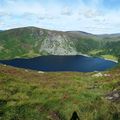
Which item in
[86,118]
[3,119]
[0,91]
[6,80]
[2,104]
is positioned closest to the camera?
[3,119]

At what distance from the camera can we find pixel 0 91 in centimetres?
4988

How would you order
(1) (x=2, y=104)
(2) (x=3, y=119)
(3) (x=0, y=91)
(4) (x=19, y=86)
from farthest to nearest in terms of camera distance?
(4) (x=19, y=86)
(3) (x=0, y=91)
(1) (x=2, y=104)
(2) (x=3, y=119)

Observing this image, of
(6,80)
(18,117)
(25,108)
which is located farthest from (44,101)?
(6,80)

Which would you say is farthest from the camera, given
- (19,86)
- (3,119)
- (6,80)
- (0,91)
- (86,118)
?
(6,80)

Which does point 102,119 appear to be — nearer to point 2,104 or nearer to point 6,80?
point 2,104

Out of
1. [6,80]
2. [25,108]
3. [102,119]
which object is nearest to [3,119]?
[25,108]

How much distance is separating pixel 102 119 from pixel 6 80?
93.5 ft

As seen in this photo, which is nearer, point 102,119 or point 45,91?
point 102,119

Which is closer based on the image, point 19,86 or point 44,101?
point 44,101

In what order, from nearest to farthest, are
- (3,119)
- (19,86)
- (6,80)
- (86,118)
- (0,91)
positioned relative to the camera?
(3,119)
(86,118)
(0,91)
(19,86)
(6,80)

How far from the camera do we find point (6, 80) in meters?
60.3

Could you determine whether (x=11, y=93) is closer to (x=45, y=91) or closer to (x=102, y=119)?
(x=45, y=91)

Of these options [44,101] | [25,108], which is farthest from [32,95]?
[25,108]

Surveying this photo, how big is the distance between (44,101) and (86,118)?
29.6 feet
